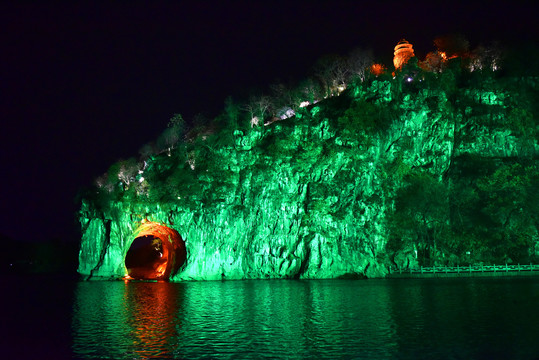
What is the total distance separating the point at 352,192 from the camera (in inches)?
2105

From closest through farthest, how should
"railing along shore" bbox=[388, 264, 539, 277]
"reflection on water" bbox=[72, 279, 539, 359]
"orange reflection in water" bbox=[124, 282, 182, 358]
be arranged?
"reflection on water" bbox=[72, 279, 539, 359], "orange reflection in water" bbox=[124, 282, 182, 358], "railing along shore" bbox=[388, 264, 539, 277]

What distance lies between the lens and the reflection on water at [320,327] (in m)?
14.0

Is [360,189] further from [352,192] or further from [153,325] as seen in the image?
[153,325]

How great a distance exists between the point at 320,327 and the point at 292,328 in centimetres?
115

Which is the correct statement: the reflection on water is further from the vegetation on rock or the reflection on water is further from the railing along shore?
Answer: the vegetation on rock

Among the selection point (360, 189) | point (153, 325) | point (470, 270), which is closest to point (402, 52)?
point (360, 189)

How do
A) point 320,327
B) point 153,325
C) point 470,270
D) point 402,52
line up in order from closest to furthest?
point 320,327, point 153,325, point 470,270, point 402,52

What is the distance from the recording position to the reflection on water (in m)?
14.0

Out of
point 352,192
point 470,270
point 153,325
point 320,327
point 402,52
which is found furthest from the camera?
point 402,52

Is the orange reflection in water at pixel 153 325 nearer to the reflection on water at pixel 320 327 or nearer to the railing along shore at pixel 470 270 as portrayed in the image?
the reflection on water at pixel 320 327

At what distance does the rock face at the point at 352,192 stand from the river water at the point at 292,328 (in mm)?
23538

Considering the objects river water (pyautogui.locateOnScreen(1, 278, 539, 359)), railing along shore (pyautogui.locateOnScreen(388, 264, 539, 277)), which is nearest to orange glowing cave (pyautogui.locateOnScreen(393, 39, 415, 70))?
railing along shore (pyautogui.locateOnScreen(388, 264, 539, 277))

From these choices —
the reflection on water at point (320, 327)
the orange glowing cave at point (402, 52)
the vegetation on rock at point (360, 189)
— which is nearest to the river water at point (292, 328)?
the reflection on water at point (320, 327)

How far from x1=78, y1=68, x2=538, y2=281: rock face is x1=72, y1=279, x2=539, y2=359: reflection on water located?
78.0 ft
